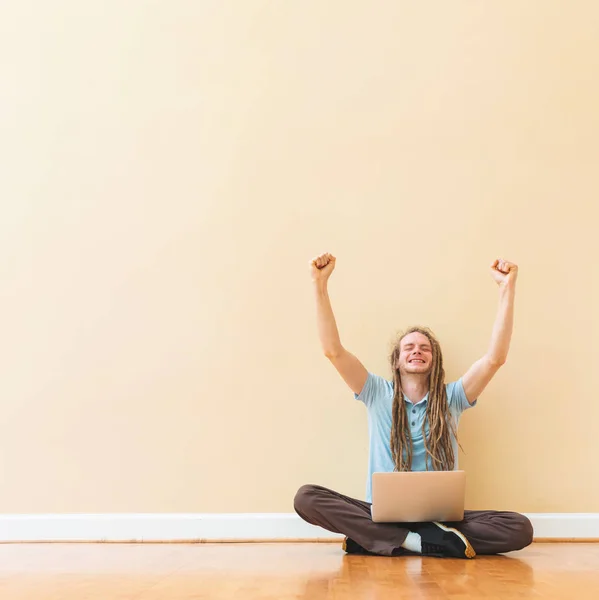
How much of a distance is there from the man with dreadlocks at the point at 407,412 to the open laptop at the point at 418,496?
0.05 metres

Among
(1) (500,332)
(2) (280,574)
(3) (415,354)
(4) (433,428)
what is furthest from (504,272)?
(2) (280,574)

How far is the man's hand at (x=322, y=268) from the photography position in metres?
2.68

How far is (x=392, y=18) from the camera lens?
3.13 meters

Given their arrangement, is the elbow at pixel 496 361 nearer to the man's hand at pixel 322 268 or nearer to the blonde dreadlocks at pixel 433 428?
the blonde dreadlocks at pixel 433 428

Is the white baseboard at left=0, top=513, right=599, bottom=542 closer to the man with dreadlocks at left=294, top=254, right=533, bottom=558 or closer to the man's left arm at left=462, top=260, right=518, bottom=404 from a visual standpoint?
the man with dreadlocks at left=294, top=254, right=533, bottom=558

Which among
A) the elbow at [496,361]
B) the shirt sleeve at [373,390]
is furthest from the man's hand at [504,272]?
the shirt sleeve at [373,390]

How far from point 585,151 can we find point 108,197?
1849mm

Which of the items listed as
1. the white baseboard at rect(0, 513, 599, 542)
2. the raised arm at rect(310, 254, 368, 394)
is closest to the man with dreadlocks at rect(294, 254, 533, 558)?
the raised arm at rect(310, 254, 368, 394)

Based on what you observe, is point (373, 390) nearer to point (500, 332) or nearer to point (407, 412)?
point (407, 412)

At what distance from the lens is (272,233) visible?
9.97 feet

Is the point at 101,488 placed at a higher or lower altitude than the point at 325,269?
lower

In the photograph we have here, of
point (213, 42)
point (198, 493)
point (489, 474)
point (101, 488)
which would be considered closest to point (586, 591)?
point (489, 474)

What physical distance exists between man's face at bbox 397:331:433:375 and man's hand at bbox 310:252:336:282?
15.4 inches

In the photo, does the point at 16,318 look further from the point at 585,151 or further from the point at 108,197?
the point at 585,151
